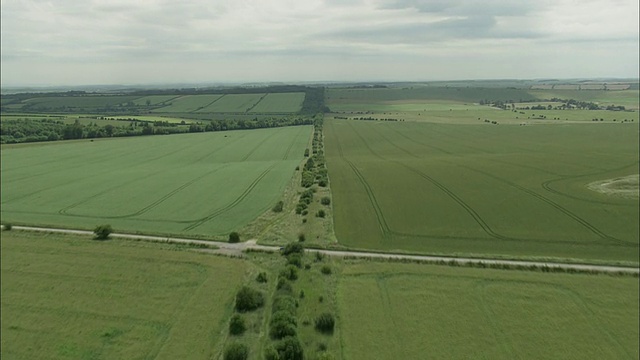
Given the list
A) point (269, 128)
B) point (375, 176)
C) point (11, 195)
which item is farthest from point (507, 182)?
point (269, 128)

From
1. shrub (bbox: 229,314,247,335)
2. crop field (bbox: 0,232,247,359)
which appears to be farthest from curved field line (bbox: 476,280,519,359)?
crop field (bbox: 0,232,247,359)

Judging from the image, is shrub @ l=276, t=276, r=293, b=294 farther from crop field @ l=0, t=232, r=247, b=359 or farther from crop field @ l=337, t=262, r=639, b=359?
crop field @ l=337, t=262, r=639, b=359

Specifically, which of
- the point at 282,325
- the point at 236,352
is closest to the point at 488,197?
the point at 282,325

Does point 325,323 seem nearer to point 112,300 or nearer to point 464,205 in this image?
point 112,300

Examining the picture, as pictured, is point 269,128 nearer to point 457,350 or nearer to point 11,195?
point 11,195

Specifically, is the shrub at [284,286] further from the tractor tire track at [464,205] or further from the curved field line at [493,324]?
the tractor tire track at [464,205]
